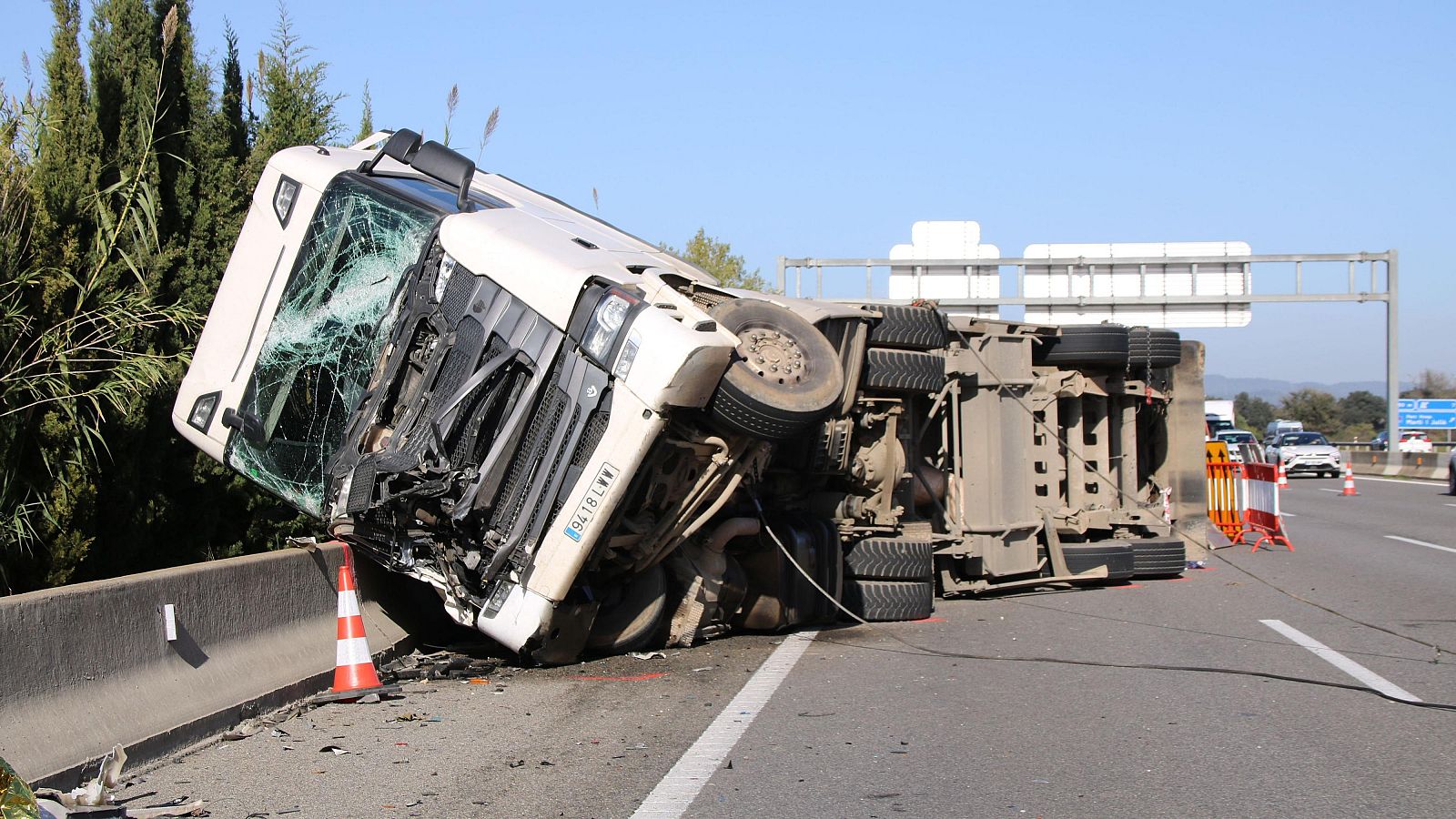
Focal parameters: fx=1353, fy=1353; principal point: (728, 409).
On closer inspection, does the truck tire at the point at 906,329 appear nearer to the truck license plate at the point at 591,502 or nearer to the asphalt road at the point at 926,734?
the asphalt road at the point at 926,734

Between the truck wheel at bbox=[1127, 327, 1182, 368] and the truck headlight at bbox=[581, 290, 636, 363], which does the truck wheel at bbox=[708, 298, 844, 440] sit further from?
the truck wheel at bbox=[1127, 327, 1182, 368]

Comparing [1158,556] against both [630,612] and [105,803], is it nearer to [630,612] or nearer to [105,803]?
[630,612]

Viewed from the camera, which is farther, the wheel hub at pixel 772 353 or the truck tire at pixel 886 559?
the truck tire at pixel 886 559

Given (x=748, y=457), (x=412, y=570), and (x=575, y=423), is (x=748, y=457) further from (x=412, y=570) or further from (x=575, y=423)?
(x=412, y=570)

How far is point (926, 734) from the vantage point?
231 inches

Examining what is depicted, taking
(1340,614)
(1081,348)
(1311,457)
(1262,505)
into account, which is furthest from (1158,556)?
(1311,457)

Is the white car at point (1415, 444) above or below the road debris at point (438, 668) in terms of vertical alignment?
above

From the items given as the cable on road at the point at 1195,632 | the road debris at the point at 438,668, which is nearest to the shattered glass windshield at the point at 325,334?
the road debris at the point at 438,668

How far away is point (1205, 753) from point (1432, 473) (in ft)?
107

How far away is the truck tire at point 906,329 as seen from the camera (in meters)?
9.45

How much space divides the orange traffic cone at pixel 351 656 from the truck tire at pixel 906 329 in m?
4.11

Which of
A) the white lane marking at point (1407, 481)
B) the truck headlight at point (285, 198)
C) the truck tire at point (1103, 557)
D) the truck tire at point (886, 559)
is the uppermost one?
the truck headlight at point (285, 198)

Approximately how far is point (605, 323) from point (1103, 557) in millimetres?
6212

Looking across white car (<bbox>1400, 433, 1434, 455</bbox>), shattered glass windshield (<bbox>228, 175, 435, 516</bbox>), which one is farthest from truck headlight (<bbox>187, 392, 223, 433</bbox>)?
white car (<bbox>1400, 433, 1434, 455</bbox>)
